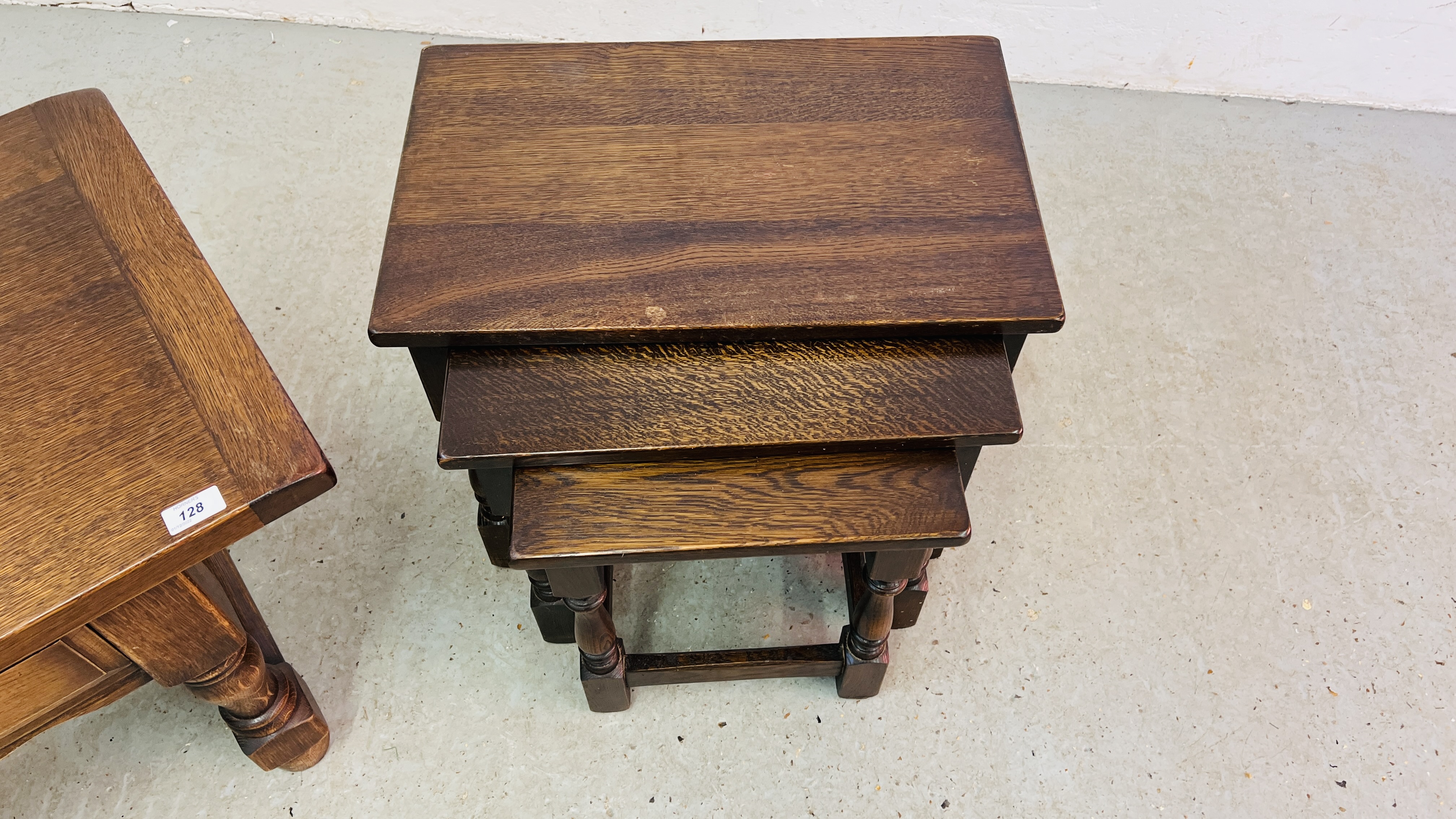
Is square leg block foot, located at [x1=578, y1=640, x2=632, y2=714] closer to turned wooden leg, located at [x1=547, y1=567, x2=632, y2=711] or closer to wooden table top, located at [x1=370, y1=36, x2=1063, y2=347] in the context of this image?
turned wooden leg, located at [x1=547, y1=567, x2=632, y2=711]

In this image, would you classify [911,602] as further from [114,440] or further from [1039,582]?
[114,440]

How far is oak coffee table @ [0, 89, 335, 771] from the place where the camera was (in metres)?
0.86

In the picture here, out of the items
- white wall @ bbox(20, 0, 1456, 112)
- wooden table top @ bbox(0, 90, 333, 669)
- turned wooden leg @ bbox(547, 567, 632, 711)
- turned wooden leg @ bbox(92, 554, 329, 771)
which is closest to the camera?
wooden table top @ bbox(0, 90, 333, 669)

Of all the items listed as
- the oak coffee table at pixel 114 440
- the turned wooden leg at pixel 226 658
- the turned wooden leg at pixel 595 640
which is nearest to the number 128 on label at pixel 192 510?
the oak coffee table at pixel 114 440

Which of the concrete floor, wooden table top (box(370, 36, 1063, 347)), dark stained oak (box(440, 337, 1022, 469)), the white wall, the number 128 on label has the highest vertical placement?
wooden table top (box(370, 36, 1063, 347))

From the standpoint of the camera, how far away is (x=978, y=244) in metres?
1.12

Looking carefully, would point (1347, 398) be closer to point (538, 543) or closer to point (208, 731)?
point (538, 543)

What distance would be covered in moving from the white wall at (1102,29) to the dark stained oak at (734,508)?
152cm

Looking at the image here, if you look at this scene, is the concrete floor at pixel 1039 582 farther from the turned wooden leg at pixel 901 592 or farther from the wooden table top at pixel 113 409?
the wooden table top at pixel 113 409

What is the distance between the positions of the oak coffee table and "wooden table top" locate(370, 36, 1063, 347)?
0.63ft

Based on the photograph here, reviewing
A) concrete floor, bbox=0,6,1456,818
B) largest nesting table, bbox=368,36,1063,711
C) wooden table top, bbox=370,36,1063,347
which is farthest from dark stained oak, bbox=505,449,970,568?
concrete floor, bbox=0,6,1456,818

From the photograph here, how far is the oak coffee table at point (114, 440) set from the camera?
0.86m

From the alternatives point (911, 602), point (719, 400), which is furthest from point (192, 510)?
point (911, 602)

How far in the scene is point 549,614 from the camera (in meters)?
1.39
